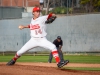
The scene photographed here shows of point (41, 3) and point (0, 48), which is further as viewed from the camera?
point (41, 3)

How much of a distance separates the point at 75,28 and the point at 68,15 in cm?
205

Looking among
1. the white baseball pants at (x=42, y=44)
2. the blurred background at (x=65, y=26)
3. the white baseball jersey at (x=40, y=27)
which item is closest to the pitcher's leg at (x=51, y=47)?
the white baseball pants at (x=42, y=44)

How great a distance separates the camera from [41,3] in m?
38.6

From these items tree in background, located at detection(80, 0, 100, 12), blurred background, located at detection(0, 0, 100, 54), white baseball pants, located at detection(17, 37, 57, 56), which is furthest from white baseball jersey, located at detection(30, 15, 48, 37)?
tree in background, located at detection(80, 0, 100, 12)

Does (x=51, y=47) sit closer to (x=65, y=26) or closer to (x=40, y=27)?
(x=40, y=27)

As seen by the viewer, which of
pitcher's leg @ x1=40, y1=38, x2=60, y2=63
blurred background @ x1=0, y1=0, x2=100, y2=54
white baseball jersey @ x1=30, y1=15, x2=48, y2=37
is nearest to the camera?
pitcher's leg @ x1=40, y1=38, x2=60, y2=63

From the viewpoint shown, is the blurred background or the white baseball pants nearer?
the white baseball pants

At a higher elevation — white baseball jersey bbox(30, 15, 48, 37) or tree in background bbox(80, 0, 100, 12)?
tree in background bbox(80, 0, 100, 12)

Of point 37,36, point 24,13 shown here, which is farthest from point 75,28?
point 37,36

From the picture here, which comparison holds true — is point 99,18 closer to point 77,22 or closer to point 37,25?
point 77,22

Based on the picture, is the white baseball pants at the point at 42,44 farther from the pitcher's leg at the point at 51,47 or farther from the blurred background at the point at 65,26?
the blurred background at the point at 65,26

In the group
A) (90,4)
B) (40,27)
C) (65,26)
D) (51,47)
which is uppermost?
(90,4)

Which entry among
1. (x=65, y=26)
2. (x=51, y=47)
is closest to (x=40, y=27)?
(x=51, y=47)

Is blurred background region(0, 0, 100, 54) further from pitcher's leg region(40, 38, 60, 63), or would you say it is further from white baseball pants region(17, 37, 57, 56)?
pitcher's leg region(40, 38, 60, 63)
